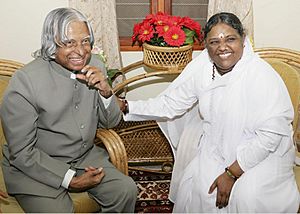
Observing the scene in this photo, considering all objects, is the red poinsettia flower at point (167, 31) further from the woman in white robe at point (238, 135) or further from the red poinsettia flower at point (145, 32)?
the woman in white robe at point (238, 135)

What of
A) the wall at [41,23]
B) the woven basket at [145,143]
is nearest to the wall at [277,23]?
the wall at [41,23]

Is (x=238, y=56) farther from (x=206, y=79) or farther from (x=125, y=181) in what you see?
(x=125, y=181)

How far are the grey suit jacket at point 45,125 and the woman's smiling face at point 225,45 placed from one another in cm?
62

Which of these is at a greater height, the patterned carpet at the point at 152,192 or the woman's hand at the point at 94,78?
the woman's hand at the point at 94,78

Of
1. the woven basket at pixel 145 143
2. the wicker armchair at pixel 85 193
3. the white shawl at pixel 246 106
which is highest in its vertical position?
the white shawl at pixel 246 106

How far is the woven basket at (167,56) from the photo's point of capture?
3.11 meters

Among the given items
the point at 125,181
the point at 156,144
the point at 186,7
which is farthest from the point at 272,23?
the point at 125,181

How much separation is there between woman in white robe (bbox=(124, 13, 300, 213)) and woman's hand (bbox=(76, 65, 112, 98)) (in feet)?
1.80

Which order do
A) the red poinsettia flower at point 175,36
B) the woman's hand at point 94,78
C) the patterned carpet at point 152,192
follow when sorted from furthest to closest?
the patterned carpet at point 152,192
the red poinsettia flower at point 175,36
the woman's hand at point 94,78

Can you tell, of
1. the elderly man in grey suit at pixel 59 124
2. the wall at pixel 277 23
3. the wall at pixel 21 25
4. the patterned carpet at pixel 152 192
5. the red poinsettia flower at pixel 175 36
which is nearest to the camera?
the elderly man in grey suit at pixel 59 124

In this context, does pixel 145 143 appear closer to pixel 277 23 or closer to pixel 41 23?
pixel 41 23

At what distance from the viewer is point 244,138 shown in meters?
2.53

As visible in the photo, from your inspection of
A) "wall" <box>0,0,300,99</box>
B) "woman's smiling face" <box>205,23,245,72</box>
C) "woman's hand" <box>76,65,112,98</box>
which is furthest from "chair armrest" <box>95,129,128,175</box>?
"wall" <box>0,0,300,99</box>

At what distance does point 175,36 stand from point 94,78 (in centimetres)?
80
